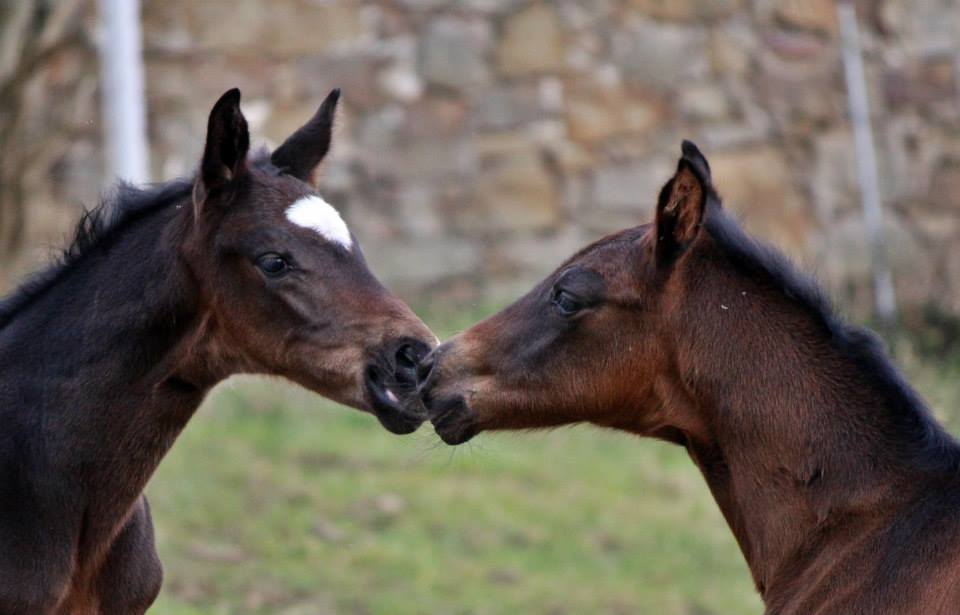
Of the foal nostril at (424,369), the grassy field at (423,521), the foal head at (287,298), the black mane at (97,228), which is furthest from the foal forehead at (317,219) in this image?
the grassy field at (423,521)

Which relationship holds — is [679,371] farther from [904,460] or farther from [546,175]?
[546,175]

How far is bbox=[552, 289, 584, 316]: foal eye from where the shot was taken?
467 cm

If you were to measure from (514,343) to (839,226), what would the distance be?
24.4ft

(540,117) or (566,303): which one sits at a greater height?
(540,117)

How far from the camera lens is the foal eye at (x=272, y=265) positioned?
4.80m

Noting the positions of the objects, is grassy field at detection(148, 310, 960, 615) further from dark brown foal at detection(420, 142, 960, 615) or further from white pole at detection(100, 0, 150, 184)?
dark brown foal at detection(420, 142, 960, 615)

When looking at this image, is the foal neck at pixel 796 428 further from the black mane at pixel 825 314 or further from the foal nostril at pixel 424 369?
the foal nostril at pixel 424 369

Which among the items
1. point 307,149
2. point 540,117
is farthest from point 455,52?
point 307,149

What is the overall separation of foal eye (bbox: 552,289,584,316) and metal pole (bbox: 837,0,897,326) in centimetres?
743

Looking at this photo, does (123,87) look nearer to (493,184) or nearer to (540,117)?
(493,184)

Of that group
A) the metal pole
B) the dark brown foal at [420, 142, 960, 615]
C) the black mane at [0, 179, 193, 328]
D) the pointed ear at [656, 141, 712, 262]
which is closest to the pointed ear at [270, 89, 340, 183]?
the black mane at [0, 179, 193, 328]

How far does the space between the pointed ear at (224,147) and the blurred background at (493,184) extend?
3.76 metres

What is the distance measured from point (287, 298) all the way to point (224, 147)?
0.49 m

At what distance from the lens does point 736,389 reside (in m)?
4.56
